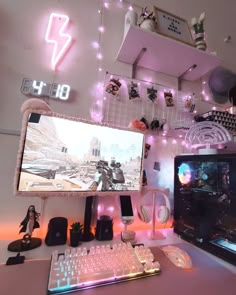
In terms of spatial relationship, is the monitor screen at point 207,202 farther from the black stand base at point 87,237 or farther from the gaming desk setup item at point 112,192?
the black stand base at point 87,237

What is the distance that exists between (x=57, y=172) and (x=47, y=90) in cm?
44

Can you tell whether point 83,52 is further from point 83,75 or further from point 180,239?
point 180,239

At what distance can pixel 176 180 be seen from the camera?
0.98m

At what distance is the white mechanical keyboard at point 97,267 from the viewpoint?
479 millimetres

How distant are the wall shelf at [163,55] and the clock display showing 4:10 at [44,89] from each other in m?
0.40

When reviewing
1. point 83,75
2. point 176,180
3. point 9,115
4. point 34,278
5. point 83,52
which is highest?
point 83,52

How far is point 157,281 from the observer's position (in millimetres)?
521

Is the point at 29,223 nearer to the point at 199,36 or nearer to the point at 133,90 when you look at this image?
the point at 133,90

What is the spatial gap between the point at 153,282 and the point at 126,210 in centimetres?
38

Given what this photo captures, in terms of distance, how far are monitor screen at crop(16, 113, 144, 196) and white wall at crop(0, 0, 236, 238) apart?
205 mm

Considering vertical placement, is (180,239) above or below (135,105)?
below

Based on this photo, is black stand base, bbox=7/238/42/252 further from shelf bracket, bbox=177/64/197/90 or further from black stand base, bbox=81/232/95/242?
shelf bracket, bbox=177/64/197/90

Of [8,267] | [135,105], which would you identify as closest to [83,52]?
[135,105]

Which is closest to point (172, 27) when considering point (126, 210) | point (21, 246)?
point (126, 210)
